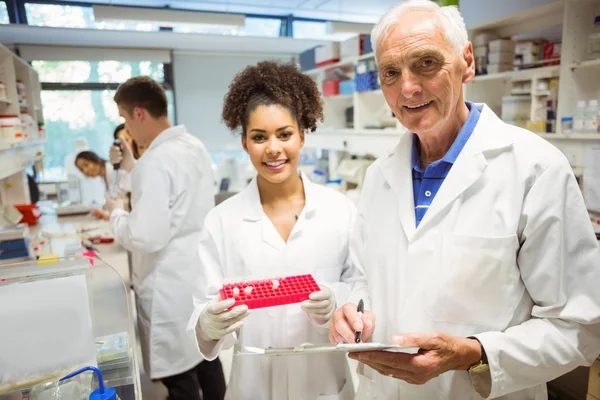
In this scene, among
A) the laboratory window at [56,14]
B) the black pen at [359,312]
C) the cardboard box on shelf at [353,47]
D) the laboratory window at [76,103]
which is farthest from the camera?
the laboratory window at [76,103]

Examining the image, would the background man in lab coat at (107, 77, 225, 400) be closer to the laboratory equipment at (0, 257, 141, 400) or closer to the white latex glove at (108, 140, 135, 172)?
the laboratory equipment at (0, 257, 141, 400)

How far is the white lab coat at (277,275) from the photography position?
49.9 inches

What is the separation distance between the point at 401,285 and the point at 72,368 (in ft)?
2.67

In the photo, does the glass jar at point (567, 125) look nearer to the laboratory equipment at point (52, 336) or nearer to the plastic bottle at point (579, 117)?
the plastic bottle at point (579, 117)

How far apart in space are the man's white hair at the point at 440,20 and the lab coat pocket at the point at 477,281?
0.47 meters

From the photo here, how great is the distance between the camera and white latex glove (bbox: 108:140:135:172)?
3.38 meters

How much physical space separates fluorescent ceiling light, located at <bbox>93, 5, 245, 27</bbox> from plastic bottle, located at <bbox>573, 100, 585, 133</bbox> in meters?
2.96

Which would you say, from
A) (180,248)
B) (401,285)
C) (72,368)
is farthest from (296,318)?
(180,248)

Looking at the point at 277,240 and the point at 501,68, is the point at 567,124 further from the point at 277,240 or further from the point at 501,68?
the point at 277,240

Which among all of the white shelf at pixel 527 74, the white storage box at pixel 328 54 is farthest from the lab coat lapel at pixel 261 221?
the white storage box at pixel 328 54

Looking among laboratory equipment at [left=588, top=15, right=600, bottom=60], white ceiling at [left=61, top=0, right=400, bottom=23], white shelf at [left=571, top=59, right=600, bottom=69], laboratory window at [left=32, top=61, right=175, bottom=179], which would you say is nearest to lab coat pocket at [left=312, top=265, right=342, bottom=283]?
white shelf at [left=571, top=59, right=600, bottom=69]

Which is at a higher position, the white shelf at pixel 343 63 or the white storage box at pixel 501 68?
the white shelf at pixel 343 63

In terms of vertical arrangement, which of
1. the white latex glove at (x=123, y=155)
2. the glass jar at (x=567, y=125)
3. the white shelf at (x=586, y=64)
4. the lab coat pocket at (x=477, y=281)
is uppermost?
the white shelf at (x=586, y=64)

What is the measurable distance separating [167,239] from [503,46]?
2226 millimetres
